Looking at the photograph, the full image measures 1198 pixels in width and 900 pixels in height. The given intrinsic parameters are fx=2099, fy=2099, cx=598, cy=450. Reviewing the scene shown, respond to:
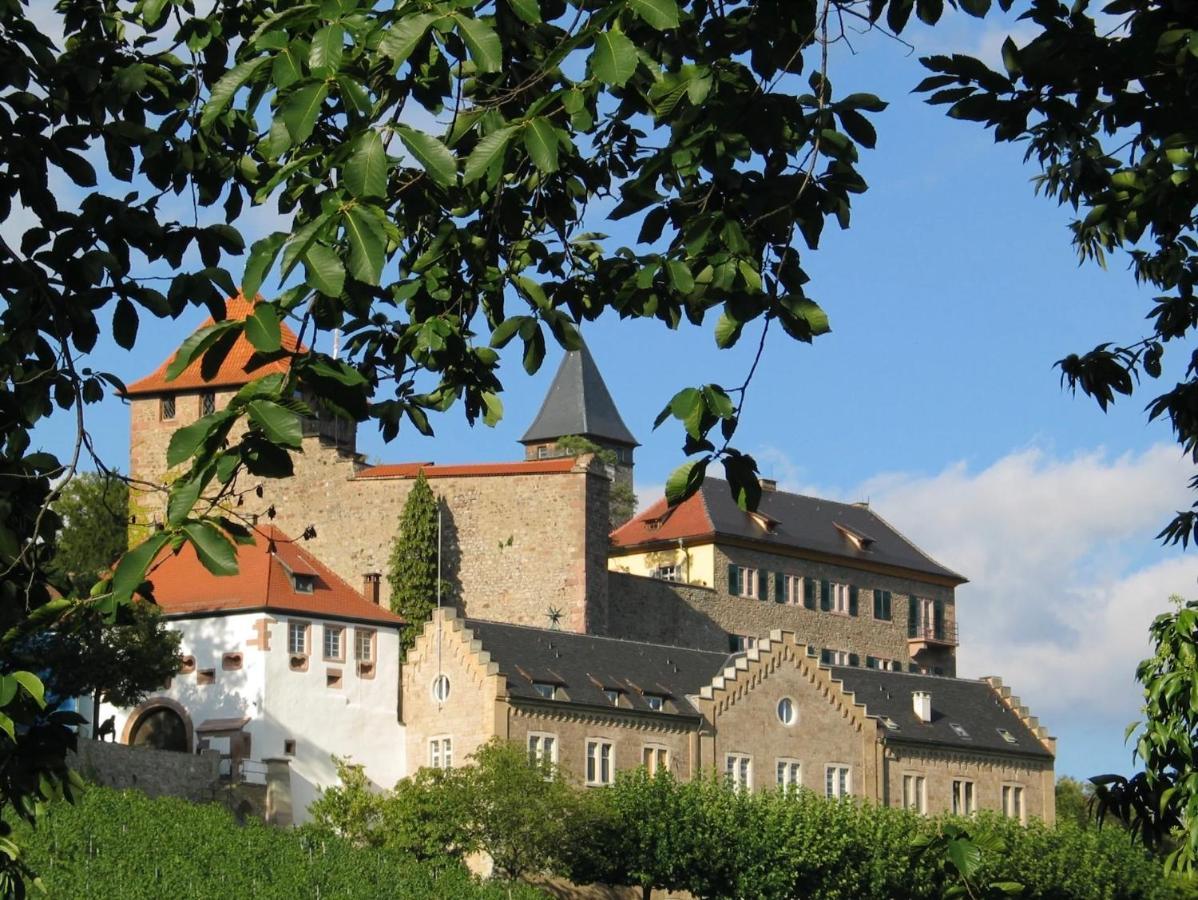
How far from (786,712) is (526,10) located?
2204 inches

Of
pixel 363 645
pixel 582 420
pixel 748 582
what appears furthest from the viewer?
pixel 582 420

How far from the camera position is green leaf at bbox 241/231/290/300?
6.22 m

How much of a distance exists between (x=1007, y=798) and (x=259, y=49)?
6419 centimetres

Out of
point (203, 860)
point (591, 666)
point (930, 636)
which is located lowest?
point (203, 860)

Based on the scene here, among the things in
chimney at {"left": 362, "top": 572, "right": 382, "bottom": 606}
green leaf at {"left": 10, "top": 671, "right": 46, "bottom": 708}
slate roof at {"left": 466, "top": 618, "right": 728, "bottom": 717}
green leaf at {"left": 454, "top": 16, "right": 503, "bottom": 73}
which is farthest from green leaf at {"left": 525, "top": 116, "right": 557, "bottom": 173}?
chimney at {"left": 362, "top": 572, "right": 382, "bottom": 606}

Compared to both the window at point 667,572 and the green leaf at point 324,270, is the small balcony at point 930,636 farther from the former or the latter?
the green leaf at point 324,270

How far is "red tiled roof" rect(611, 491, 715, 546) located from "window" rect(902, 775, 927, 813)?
14131 mm

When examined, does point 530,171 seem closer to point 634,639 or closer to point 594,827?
point 594,827

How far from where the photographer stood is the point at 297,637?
5528 cm

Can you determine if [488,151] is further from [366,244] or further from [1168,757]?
[1168,757]

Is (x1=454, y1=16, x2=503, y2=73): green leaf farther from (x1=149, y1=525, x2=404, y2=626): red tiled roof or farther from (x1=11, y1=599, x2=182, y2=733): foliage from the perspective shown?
(x1=149, y1=525, x2=404, y2=626): red tiled roof

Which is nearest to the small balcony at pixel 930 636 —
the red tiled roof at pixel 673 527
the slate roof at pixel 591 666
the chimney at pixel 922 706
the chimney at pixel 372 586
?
the red tiled roof at pixel 673 527

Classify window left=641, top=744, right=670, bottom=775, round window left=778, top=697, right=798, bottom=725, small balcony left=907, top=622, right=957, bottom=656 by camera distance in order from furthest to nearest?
1. small balcony left=907, top=622, right=957, bottom=656
2. round window left=778, top=697, right=798, bottom=725
3. window left=641, top=744, right=670, bottom=775

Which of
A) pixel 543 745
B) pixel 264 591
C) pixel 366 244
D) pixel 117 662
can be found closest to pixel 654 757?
pixel 543 745
